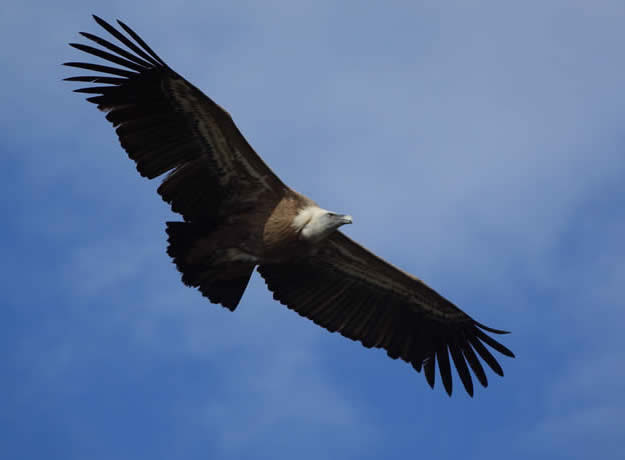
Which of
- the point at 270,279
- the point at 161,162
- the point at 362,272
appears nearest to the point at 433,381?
the point at 362,272

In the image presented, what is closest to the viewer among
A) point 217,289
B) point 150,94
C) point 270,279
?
point 150,94

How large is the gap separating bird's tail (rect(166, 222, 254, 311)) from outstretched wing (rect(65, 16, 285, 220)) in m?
0.19

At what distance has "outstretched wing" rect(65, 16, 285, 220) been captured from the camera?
10148 mm

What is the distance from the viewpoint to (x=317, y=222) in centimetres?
1062

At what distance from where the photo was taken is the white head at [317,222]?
10.6 metres

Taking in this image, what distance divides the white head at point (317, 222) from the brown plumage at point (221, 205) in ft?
0.04

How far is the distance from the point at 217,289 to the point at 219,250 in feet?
1.77

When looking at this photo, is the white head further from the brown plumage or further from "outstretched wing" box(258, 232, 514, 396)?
"outstretched wing" box(258, 232, 514, 396)

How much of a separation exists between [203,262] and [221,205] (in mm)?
661

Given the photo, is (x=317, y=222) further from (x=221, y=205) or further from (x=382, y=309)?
(x=382, y=309)

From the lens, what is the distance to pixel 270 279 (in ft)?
38.4

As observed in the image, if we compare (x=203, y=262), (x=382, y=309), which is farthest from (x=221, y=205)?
(x=382, y=309)

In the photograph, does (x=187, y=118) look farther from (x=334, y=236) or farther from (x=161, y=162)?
(x=334, y=236)

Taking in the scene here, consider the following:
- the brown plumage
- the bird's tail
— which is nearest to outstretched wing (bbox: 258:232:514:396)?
the brown plumage
